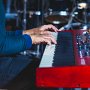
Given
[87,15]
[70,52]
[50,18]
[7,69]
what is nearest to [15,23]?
[50,18]

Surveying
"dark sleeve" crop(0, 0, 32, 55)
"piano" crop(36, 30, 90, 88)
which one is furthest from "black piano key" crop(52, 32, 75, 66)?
"dark sleeve" crop(0, 0, 32, 55)

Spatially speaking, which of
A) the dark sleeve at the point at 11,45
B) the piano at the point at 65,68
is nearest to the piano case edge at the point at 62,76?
the piano at the point at 65,68

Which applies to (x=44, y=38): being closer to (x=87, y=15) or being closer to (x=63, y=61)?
(x=63, y=61)

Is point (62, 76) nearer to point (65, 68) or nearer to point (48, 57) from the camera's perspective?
point (65, 68)

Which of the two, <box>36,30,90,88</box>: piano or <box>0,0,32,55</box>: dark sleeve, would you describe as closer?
<box>36,30,90,88</box>: piano

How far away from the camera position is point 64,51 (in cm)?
179

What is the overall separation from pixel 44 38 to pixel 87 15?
4.38 m

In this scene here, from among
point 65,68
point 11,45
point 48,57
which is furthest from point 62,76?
point 11,45

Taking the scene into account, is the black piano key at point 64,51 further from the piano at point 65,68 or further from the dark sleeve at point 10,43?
the dark sleeve at point 10,43

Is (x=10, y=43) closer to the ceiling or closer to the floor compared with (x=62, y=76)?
closer to the ceiling

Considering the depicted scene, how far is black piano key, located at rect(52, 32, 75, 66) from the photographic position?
61.1 inches

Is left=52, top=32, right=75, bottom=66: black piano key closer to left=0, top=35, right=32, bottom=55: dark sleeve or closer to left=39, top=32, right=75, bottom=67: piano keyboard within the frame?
left=39, top=32, right=75, bottom=67: piano keyboard

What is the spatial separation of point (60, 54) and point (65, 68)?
28 cm

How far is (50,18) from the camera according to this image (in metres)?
5.84
